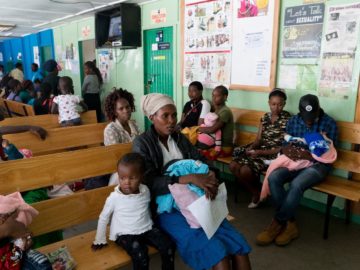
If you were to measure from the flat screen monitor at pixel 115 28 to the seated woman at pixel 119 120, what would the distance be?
340cm

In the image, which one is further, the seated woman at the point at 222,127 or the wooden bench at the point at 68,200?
the seated woman at the point at 222,127

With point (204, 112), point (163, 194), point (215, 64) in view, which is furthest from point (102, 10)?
point (163, 194)

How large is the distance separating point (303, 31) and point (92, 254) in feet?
9.77

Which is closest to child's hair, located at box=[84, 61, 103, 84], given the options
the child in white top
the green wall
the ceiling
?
the green wall

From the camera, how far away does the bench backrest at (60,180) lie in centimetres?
188

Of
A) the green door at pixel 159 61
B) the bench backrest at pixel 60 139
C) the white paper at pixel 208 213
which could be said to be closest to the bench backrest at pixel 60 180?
the white paper at pixel 208 213

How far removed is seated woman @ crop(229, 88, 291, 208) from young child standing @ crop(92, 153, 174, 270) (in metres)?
1.77

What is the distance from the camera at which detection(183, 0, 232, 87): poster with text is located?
14.2 feet

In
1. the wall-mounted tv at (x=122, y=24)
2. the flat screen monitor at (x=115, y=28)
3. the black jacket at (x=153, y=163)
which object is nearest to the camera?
the black jacket at (x=153, y=163)

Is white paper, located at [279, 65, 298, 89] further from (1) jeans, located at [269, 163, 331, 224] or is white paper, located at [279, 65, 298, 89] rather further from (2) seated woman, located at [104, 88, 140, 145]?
(2) seated woman, located at [104, 88, 140, 145]

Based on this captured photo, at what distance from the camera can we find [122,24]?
18.8 ft

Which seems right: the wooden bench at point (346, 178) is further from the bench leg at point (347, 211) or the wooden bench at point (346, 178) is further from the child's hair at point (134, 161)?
the child's hair at point (134, 161)

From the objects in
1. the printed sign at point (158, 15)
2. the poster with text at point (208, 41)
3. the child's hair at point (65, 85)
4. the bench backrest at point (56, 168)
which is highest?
the printed sign at point (158, 15)

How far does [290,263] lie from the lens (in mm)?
2596
